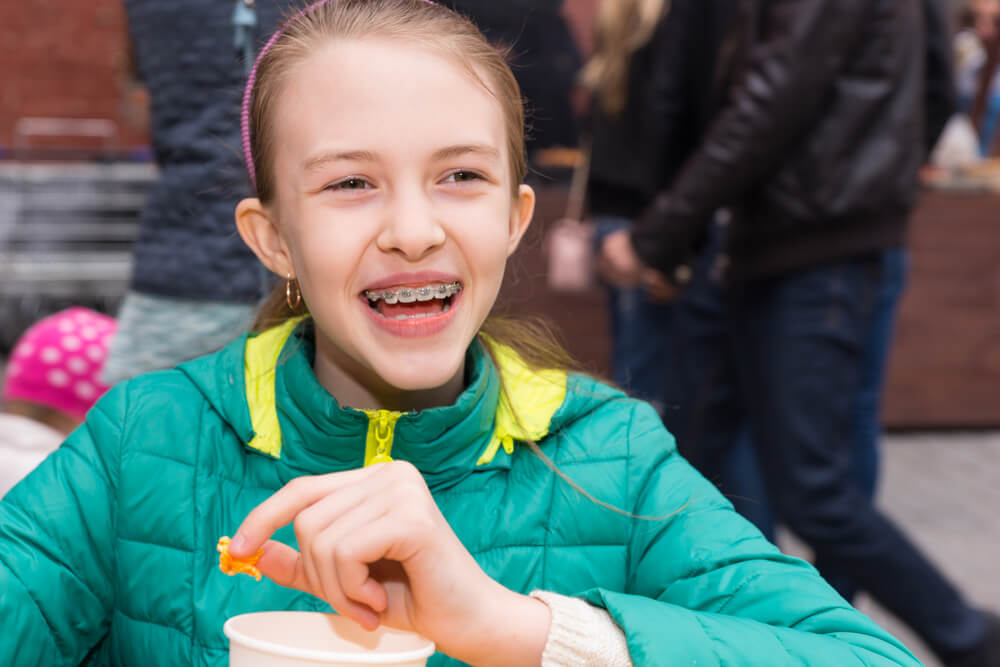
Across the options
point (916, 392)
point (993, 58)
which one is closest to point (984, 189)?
point (916, 392)

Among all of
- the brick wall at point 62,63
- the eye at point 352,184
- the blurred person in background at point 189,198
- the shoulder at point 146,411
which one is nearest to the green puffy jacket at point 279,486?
the shoulder at point 146,411

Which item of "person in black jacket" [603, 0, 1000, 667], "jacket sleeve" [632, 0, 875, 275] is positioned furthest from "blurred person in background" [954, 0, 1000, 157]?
"jacket sleeve" [632, 0, 875, 275]

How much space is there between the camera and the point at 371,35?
103 cm

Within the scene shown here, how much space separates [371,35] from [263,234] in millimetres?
269

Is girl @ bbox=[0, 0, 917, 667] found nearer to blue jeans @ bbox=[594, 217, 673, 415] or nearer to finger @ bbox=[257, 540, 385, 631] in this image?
finger @ bbox=[257, 540, 385, 631]

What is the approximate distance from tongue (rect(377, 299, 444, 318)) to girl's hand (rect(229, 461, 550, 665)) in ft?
0.79

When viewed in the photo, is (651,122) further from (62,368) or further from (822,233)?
(62,368)

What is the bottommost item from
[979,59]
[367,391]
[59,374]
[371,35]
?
[59,374]

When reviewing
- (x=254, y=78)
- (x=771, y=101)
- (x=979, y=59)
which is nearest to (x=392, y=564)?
(x=254, y=78)

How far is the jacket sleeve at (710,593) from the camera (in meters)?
0.88

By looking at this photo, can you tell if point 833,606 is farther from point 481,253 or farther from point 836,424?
point 836,424

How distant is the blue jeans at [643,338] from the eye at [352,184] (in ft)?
6.29

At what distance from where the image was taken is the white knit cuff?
853 millimetres

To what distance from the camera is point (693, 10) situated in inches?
101
